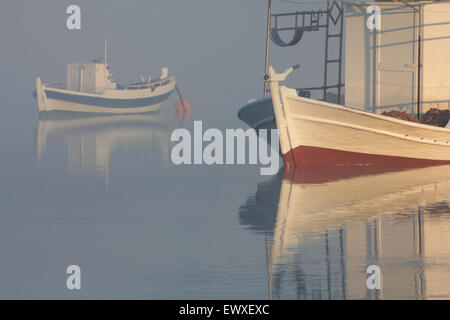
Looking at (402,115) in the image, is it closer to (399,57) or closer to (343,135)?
(399,57)

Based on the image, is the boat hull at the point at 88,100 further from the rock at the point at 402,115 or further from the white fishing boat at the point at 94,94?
the rock at the point at 402,115

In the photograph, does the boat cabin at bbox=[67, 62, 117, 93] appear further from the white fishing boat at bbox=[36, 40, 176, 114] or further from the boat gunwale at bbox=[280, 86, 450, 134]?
the boat gunwale at bbox=[280, 86, 450, 134]

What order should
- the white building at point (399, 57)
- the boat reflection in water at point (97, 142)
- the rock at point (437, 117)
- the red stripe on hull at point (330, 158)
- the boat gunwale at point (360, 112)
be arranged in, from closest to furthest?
the boat gunwale at point (360, 112), the red stripe on hull at point (330, 158), the rock at point (437, 117), the white building at point (399, 57), the boat reflection in water at point (97, 142)

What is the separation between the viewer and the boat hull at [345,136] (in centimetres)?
3105

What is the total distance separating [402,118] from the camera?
3331 centimetres

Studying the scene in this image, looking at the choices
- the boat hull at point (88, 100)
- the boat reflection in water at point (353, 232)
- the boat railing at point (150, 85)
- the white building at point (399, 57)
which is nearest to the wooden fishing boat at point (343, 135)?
the boat reflection in water at point (353, 232)

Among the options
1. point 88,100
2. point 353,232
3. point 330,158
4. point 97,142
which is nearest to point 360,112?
point 330,158

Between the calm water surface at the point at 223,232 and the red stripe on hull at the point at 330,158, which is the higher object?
the red stripe on hull at the point at 330,158

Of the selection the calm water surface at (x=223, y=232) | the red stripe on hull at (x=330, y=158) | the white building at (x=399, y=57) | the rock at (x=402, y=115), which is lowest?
the calm water surface at (x=223, y=232)

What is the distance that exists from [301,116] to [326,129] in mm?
919

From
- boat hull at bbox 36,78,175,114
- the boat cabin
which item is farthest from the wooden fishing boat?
the boat cabin

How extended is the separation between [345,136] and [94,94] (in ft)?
209

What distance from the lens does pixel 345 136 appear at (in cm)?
3166

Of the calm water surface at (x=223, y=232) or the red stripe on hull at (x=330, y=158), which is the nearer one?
the calm water surface at (x=223, y=232)
